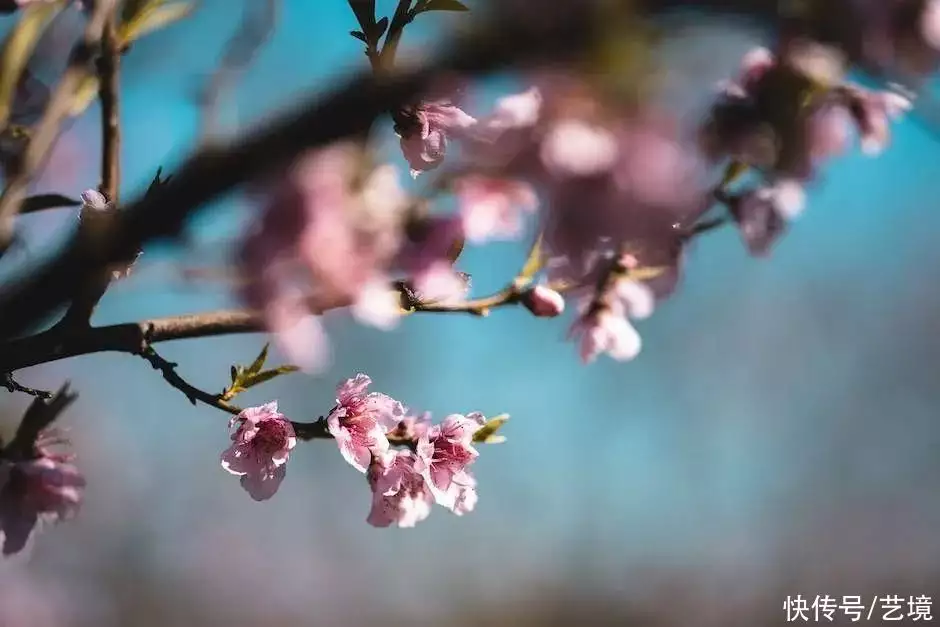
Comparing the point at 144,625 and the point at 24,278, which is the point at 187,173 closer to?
the point at 24,278

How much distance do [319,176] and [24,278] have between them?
0.11 m

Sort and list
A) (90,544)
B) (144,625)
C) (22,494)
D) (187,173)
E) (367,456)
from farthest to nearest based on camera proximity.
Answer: (144,625) → (90,544) → (367,456) → (22,494) → (187,173)

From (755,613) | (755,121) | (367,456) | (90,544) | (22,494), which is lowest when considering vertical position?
(755,613)

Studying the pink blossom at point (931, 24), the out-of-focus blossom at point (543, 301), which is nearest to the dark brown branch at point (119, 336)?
the out-of-focus blossom at point (543, 301)

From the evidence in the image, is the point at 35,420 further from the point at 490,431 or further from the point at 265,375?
the point at 490,431

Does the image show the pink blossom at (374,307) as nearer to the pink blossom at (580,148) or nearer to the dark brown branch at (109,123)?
the pink blossom at (580,148)

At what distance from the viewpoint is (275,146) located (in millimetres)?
267

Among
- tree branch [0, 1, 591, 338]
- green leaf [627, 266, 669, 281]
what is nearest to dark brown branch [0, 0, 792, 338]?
tree branch [0, 1, 591, 338]

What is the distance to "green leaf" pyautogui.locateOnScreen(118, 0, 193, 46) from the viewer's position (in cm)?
57

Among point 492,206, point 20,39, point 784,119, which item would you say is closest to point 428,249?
point 492,206

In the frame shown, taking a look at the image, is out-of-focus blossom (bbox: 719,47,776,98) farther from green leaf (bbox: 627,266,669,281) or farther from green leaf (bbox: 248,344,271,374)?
green leaf (bbox: 248,344,271,374)

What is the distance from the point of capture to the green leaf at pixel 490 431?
2.59 feet

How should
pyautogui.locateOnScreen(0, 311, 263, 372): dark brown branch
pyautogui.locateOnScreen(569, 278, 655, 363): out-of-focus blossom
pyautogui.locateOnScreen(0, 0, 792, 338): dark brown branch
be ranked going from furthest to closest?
pyautogui.locateOnScreen(569, 278, 655, 363): out-of-focus blossom → pyautogui.locateOnScreen(0, 311, 263, 372): dark brown branch → pyautogui.locateOnScreen(0, 0, 792, 338): dark brown branch

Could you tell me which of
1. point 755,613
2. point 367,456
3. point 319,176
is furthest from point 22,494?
point 755,613
